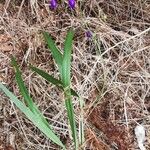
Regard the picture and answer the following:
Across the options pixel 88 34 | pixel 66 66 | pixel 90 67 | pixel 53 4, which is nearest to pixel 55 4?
pixel 53 4

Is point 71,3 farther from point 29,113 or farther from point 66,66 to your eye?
point 29,113

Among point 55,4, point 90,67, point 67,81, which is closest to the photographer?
point 67,81

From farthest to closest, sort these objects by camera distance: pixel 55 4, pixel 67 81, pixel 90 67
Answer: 1. pixel 55 4
2. pixel 90 67
3. pixel 67 81

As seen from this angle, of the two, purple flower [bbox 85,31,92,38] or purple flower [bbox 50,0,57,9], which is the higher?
purple flower [bbox 50,0,57,9]

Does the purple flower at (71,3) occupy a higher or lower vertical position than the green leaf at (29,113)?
higher

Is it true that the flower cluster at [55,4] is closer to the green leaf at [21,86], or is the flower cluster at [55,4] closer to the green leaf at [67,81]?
the green leaf at [67,81]

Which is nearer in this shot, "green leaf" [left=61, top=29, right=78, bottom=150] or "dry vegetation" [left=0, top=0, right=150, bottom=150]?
"green leaf" [left=61, top=29, right=78, bottom=150]

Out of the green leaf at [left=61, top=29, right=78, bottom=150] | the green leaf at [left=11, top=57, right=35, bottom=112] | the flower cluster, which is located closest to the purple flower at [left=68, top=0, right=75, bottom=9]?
the flower cluster

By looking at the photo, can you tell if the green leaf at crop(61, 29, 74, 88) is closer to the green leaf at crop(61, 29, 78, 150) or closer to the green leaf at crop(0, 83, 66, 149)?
the green leaf at crop(61, 29, 78, 150)

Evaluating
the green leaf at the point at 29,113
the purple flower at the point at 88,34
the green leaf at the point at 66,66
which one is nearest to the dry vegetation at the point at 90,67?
the purple flower at the point at 88,34

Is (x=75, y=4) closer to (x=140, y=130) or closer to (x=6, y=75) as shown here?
(x=6, y=75)
